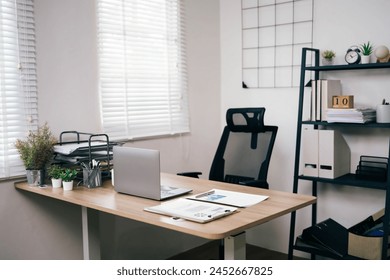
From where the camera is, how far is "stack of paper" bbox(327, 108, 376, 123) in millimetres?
3008

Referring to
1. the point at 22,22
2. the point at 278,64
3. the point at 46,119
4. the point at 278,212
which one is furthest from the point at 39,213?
the point at 278,64

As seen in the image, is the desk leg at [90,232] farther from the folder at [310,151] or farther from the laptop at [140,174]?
the folder at [310,151]

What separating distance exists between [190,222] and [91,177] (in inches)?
33.9

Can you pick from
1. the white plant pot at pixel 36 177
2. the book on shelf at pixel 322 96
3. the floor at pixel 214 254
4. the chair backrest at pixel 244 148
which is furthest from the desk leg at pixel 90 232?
the book on shelf at pixel 322 96

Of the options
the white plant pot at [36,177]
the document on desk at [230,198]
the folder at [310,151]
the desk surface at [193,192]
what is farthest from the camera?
the folder at [310,151]

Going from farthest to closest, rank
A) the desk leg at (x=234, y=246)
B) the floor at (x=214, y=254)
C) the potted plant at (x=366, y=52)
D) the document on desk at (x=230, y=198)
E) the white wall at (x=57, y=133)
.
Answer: the floor at (x=214, y=254), the potted plant at (x=366, y=52), the white wall at (x=57, y=133), the document on desk at (x=230, y=198), the desk leg at (x=234, y=246)

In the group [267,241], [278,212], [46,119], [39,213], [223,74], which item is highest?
[223,74]

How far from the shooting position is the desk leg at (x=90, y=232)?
2697 mm

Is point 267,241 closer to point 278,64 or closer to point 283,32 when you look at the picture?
point 278,64

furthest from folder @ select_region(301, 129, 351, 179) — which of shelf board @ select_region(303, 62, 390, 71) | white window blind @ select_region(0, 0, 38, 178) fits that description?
white window blind @ select_region(0, 0, 38, 178)

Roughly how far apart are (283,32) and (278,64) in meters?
0.25

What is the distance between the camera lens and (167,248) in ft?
12.1

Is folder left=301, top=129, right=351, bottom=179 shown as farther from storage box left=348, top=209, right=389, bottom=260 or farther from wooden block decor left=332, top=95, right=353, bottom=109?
storage box left=348, top=209, right=389, bottom=260

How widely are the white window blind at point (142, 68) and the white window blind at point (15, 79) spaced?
51 centimetres
